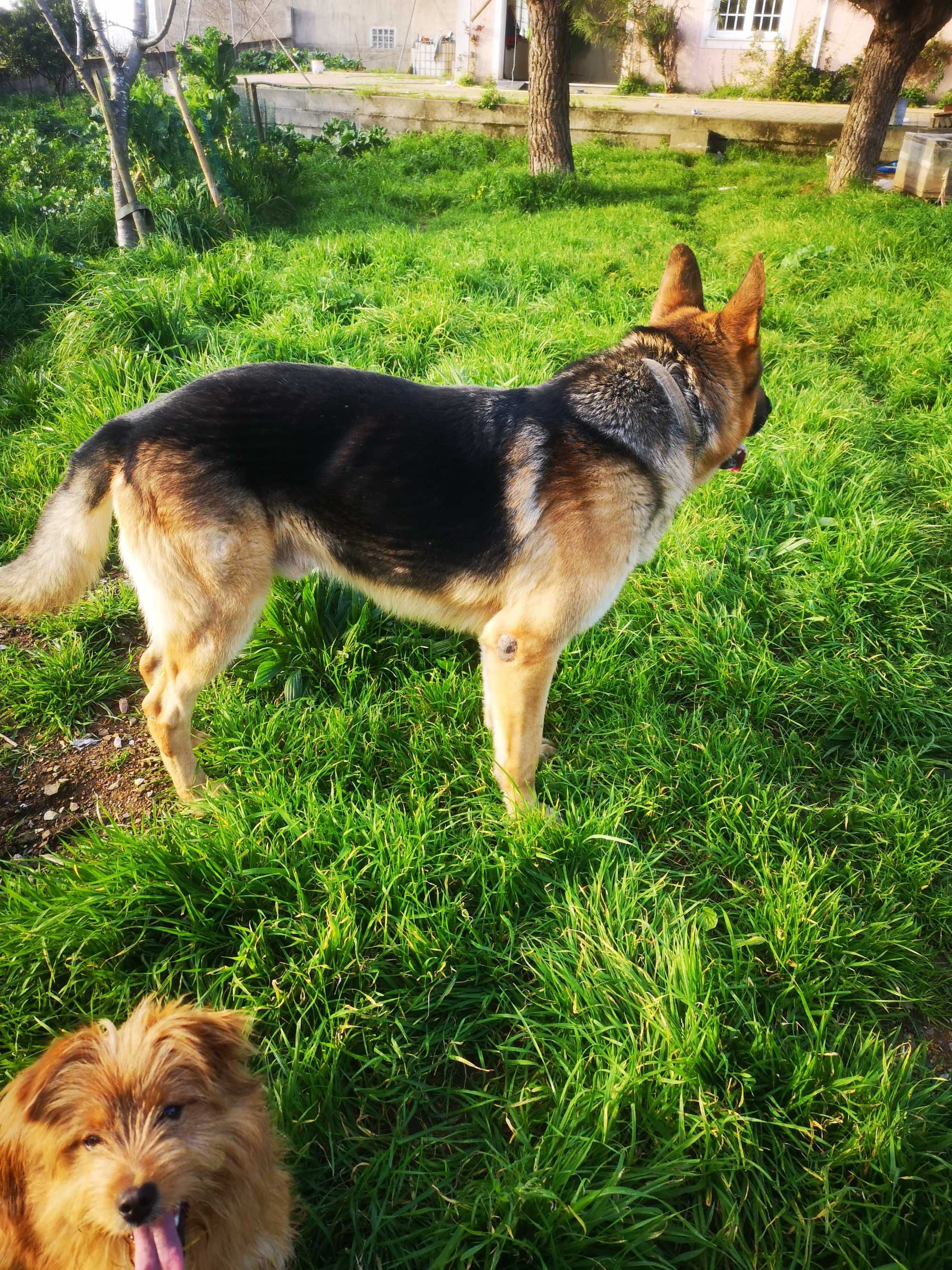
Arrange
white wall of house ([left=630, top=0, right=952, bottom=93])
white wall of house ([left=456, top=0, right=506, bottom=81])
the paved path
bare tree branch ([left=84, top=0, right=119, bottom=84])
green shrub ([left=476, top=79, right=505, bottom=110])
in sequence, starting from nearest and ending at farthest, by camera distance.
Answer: bare tree branch ([left=84, top=0, right=119, bottom=84]) → green shrub ([left=476, top=79, right=505, bottom=110]) → the paved path → white wall of house ([left=630, top=0, right=952, bottom=93]) → white wall of house ([left=456, top=0, right=506, bottom=81])

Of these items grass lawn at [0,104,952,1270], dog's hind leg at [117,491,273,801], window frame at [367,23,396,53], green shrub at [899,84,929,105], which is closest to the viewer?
grass lawn at [0,104,952,1270]

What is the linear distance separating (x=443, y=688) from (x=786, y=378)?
3.52m

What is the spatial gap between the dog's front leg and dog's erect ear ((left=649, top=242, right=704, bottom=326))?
4.71ft

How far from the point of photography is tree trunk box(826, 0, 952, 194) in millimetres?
8930

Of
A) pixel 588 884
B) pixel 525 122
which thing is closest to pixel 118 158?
pixel 588 884

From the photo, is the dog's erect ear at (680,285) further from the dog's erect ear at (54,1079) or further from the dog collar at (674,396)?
the dog's erect ear at (54,1079)

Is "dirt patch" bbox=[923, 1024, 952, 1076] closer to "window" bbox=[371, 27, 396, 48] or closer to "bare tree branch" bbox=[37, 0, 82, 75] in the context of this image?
"bare tree branch" bbox=[37, 0, 82, 75]

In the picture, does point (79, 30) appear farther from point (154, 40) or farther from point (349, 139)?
point (349, 139)

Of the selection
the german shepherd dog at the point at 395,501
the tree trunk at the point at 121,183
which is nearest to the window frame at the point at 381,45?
the tree trunk at the point at 121,183

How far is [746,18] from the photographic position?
63.4ft

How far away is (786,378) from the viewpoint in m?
4.97

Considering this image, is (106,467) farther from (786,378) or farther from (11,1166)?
(786,378)

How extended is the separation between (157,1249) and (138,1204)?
0.12 metres

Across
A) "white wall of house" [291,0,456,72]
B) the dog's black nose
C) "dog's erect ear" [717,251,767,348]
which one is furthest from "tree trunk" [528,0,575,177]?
"white wall of house" [291,0,456,72]
